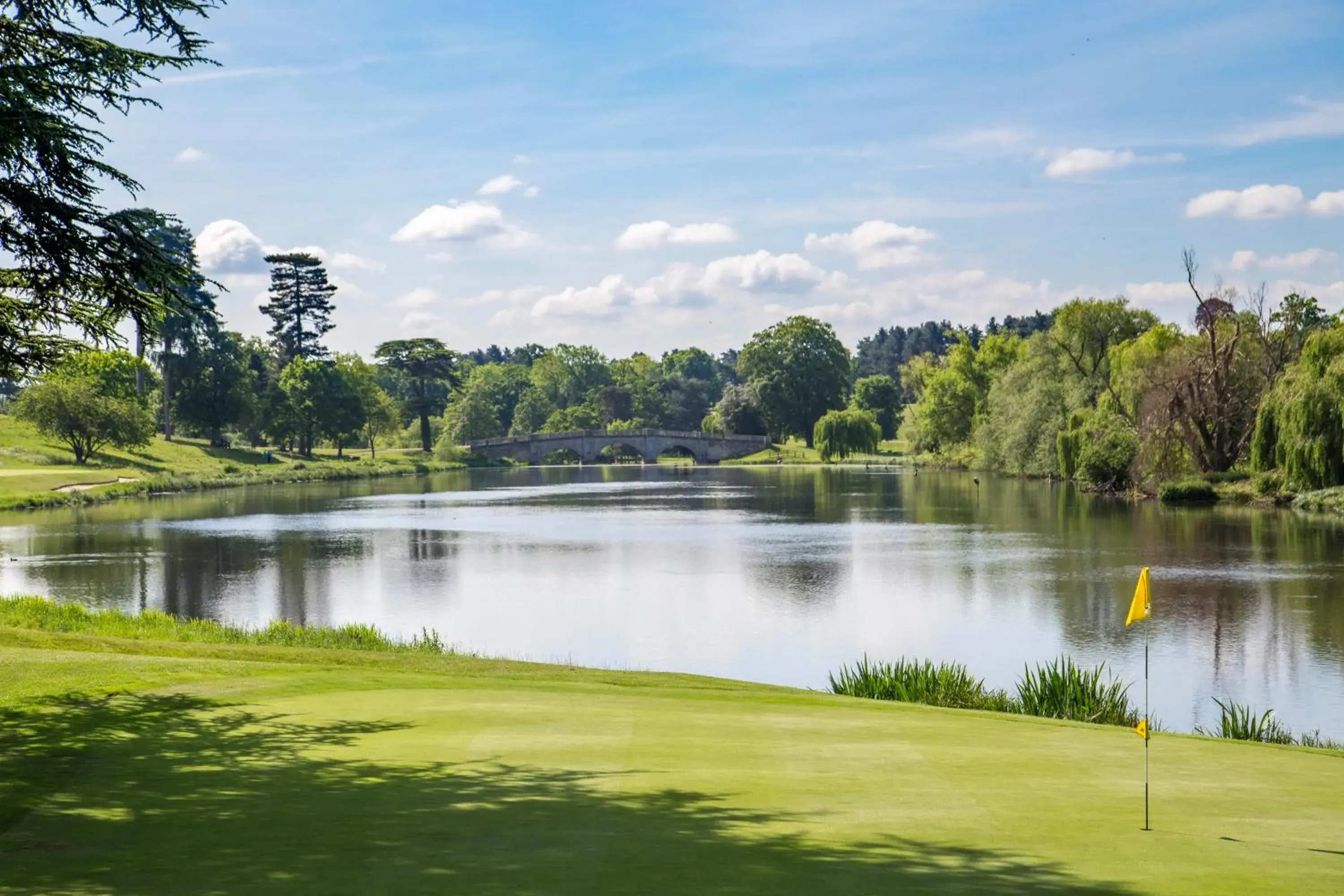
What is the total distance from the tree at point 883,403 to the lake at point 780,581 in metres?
89.5

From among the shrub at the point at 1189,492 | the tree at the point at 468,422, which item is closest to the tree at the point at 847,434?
the tree at the point at 468,422

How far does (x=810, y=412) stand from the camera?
144 metres

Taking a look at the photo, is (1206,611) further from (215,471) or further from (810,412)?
(810,412)

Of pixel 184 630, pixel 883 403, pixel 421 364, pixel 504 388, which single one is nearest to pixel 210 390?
pixel 421 364

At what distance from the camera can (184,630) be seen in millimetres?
24875

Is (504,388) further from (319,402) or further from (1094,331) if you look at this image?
(1094,331)

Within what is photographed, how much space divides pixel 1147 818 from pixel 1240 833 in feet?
1.86

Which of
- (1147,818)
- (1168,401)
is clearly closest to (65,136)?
(1147,818)

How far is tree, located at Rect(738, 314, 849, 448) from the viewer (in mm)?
143625

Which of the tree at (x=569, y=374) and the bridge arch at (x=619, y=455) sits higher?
the tree at (x=569, y=374)

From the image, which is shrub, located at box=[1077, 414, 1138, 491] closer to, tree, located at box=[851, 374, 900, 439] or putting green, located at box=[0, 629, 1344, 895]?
putting green, located at box=[0, 629, 1344, 895]

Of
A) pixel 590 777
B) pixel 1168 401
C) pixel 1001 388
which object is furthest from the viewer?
pixel 1001 388

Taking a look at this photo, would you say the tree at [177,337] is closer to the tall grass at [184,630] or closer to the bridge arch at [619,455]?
the bridge arch at [619,455]

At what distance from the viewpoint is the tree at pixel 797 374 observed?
144 metres
